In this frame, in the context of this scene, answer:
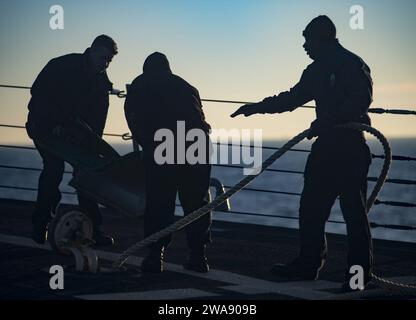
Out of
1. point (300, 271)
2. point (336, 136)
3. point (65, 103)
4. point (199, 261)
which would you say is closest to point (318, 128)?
point (336, 136)

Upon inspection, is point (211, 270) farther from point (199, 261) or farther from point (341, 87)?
point (341, 87)

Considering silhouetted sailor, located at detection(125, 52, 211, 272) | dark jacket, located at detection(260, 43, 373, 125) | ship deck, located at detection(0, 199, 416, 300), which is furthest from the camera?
silhouetted sailor, located at detection(125, 52, 211, 272)

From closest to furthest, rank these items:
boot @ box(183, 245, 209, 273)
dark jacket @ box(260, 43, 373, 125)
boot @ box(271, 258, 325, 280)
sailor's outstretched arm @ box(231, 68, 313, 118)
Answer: dark jacket @ box(260, 43, 373, 125)
sailor's outstretched arm @ box(231, 68, 313, 118)
boot @ box(271, 258, 325, 280)
boot @ box(183, 245, 209, 273)

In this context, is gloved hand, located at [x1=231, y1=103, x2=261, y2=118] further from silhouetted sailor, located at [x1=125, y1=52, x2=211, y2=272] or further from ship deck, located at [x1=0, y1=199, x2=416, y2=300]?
ship deck, located at [x1=0, y1=199, x2=416, y2=300]

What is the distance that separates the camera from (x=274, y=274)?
671cm

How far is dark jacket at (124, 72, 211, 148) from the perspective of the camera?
6699mm

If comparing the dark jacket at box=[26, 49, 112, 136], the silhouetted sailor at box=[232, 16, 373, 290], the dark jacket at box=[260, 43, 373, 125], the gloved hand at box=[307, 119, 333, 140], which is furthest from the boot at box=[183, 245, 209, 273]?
the dark jacket at box=[26, 49, 112, 136]

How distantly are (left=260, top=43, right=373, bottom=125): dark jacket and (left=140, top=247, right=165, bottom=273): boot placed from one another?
57.9 inches

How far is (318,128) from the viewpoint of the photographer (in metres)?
6.22

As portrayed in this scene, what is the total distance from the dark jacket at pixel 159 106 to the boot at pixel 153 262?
0.74 m

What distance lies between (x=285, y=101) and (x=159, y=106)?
0.87m

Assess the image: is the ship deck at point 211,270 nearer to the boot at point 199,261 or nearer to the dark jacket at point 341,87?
the boot at point 199,261

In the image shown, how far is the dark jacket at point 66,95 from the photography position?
24.1 feet
